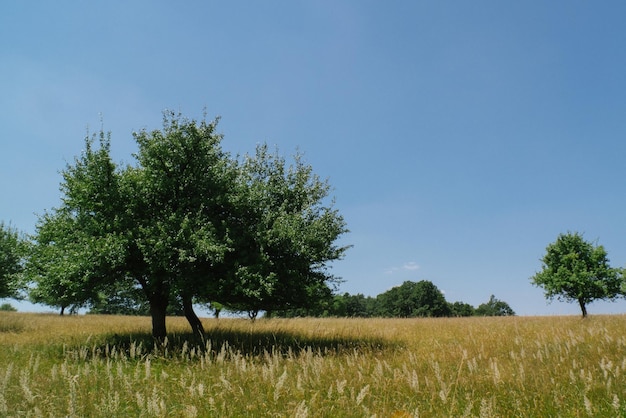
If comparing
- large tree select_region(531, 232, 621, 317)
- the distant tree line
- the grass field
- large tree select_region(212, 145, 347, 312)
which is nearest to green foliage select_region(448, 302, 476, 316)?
the distant tree line

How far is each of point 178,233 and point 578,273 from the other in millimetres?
30454

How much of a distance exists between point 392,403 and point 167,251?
968cm

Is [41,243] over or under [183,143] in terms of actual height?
under

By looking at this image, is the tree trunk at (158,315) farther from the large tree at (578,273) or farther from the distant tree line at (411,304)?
the distant tree line at (411,304)

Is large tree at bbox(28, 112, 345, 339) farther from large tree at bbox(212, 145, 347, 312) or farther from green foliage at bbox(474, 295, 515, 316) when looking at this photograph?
green foliage at bbox(474, 295, 515, 316)

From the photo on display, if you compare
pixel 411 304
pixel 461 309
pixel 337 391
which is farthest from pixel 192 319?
pixel 461 309

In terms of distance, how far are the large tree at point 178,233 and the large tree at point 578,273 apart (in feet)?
78.0

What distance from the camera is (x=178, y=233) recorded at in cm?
1300

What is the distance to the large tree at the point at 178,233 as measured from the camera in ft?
42.6

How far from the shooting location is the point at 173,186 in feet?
48.5

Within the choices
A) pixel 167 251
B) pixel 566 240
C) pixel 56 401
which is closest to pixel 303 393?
pixel 56 401

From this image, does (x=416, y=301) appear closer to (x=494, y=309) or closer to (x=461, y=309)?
(x=461, y=309)

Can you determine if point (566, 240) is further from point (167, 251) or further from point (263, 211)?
point (167, 251)

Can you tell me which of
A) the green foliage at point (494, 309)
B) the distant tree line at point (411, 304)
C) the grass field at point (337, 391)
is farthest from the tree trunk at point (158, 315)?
the green foliage at point (494, 309)
